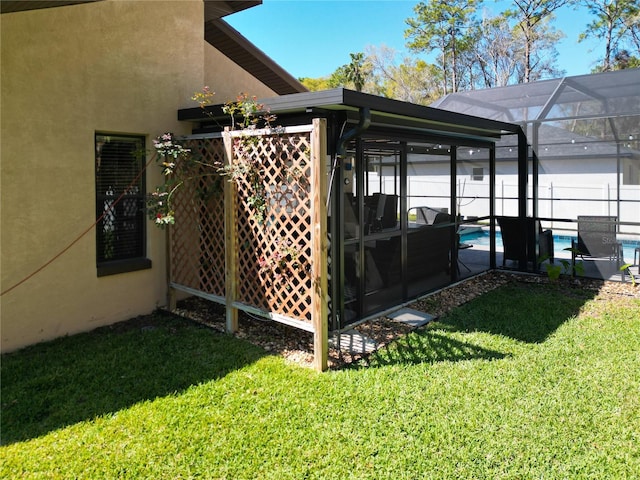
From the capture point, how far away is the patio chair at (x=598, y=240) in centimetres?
797

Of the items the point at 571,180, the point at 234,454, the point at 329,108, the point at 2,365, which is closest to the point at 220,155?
the point at 329,108

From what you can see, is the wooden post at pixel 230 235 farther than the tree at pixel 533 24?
No

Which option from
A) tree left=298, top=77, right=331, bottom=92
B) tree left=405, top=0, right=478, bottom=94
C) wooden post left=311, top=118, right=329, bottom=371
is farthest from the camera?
tree left=298, top=77, right=331, bottom=92

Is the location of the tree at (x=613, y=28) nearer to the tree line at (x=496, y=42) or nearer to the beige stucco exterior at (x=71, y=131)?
the tree line at (x=496, y=42)

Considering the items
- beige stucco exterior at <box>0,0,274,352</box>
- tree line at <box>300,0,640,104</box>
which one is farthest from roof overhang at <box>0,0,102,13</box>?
tree line at <box>300,0,640,104</box>

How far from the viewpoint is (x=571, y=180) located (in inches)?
511

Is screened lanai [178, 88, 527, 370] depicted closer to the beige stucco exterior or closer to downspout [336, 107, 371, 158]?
downspout [336, 107, 371, 158]

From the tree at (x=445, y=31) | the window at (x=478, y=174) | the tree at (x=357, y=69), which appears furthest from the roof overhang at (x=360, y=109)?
the tree at (x=357, y=69)

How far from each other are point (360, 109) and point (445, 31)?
28975mm

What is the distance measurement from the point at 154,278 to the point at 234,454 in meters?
3.65

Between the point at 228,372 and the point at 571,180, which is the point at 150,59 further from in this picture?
the point at 571,180

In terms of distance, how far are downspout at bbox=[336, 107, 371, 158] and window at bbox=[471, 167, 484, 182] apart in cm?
817

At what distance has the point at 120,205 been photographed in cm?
591

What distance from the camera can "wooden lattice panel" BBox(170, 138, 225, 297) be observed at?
558cm
